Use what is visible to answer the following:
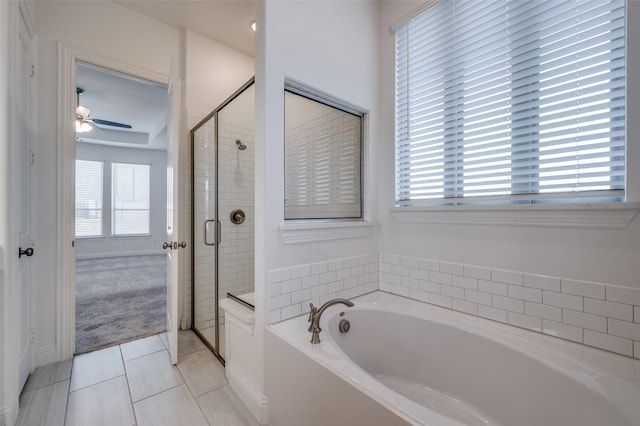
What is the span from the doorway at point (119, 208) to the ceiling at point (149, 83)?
0.02 m

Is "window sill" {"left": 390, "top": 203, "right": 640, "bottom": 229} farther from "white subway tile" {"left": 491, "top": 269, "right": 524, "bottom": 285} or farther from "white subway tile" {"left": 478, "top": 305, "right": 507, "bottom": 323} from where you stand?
"white subway tile" {"left": 478, "top": 305, "right": 507, "bottom": 323}

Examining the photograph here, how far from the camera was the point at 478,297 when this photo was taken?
5.06 feet

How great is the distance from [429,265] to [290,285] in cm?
92

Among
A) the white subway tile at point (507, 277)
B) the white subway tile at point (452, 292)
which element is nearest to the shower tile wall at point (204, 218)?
the white subway tile at point (452, 292)

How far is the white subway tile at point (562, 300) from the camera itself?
1243mm

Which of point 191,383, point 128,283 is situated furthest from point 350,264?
point 128,283

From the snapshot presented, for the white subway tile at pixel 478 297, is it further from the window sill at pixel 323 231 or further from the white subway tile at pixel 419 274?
the window sill at pixel 323 231

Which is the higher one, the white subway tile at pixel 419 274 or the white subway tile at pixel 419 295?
the white subway tile at pixel 419 274

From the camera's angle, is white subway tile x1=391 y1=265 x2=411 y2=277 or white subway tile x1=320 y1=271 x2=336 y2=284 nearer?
white subway tile x1=320 y1=271 x2=336 y2=284

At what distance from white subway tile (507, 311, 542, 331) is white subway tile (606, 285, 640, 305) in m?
0.30

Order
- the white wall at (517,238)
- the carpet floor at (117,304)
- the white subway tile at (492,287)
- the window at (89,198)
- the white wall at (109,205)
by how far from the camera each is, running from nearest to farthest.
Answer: the white wall at (517,238), the white subway tile at (492,287), the carpet floor at (117,304), the window at (89,198), the white wall at (109,205)

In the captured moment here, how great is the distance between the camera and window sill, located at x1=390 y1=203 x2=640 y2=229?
1139mm

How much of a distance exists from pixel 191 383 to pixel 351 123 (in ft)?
6.85

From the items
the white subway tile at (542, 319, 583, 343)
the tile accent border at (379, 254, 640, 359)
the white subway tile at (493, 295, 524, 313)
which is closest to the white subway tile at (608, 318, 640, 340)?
the tile accent border at (379, 254, 640, 359)
